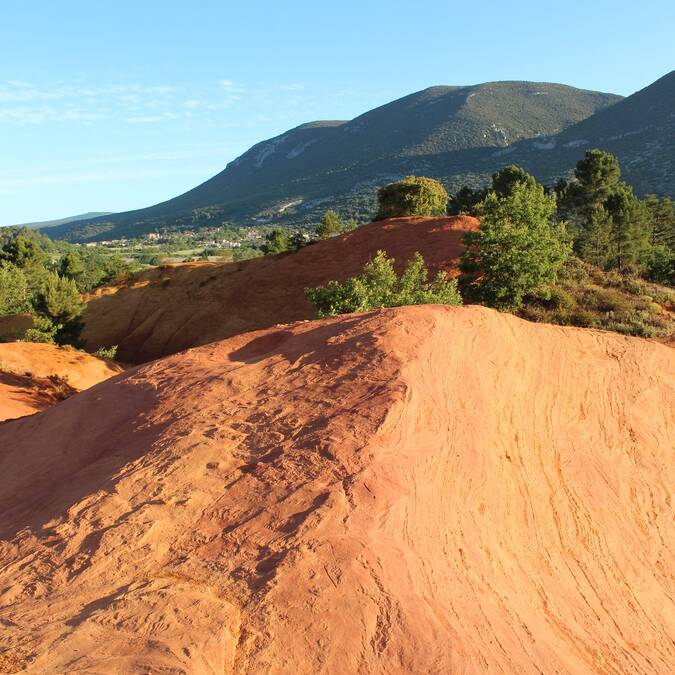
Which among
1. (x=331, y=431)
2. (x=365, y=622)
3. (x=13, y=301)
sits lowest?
(x=13, y=301)

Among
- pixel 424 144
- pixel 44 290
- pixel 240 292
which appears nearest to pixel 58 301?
pixel 44 290

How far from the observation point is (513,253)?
893 inches

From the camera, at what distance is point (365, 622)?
6.25m

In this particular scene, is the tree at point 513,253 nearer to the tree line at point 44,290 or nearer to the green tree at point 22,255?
the tree line at point 44,290

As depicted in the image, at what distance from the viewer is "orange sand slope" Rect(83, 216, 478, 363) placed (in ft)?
120

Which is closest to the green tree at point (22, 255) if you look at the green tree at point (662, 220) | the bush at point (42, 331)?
the bush at point (42, 331)

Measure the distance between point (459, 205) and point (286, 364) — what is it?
171 feet

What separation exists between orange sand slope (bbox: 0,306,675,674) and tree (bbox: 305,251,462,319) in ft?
18.7

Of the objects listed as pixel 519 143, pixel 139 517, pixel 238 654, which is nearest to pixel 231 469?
pixel 139 517

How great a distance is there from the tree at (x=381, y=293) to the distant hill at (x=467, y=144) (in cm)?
7740

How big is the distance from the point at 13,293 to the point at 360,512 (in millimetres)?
52772

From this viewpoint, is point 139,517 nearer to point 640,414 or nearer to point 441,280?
point 640,414

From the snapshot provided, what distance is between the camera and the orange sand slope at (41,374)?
2242 cm

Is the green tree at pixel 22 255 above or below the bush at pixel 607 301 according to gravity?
above
